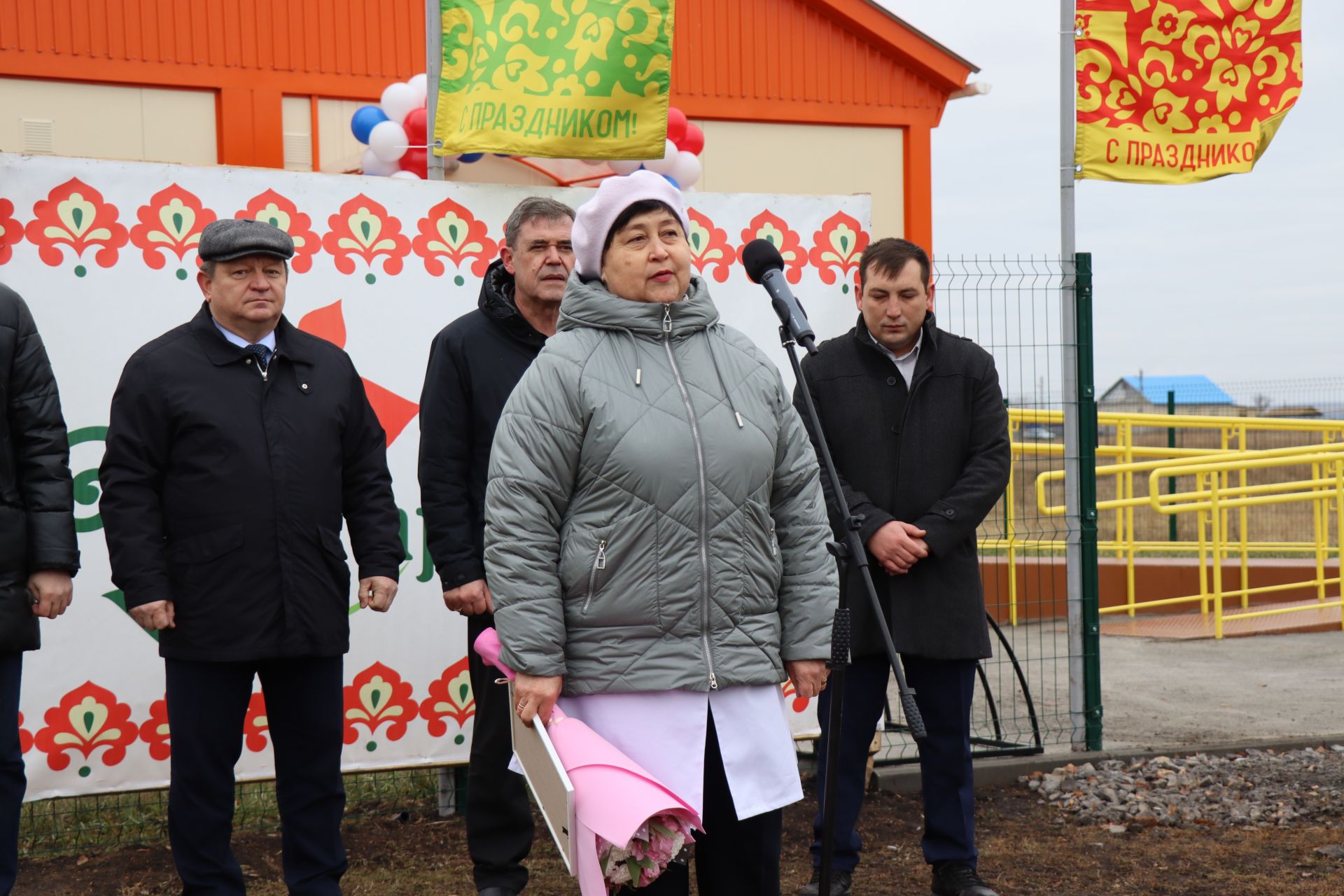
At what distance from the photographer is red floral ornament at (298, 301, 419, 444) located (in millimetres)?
4949

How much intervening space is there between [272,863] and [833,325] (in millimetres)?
2866

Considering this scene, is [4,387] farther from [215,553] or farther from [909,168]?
[909,168]

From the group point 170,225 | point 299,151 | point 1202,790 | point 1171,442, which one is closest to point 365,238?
point 170,225

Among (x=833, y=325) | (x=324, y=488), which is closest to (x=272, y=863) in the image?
(x=324, y=488)

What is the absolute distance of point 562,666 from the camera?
2.91 m

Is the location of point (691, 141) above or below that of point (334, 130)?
below

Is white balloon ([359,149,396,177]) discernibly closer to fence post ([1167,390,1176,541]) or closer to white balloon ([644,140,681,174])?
white balloon ([644,140,681,174])

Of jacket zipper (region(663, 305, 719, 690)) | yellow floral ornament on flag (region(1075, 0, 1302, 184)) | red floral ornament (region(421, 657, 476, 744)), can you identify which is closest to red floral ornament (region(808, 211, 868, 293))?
yellow floral ornament on flag (region(1075, 0, 1302, 184))

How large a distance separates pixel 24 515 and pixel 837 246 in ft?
10.6

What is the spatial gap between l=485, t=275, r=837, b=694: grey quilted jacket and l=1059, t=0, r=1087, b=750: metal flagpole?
130 inches

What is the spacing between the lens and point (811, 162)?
12.1 meters

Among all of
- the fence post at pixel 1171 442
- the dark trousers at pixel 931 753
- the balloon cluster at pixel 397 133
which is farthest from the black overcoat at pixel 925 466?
the fence post at pixel 1171 442

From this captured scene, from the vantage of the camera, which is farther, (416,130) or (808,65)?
(808,65)

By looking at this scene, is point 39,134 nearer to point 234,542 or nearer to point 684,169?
point 684,169
